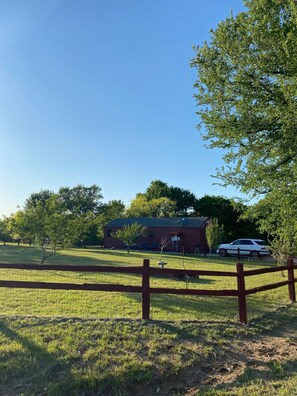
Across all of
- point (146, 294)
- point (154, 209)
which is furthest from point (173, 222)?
point (146, 294)

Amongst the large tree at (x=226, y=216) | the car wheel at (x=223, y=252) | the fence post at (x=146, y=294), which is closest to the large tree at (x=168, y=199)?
the large tree at (x=226, y=216)

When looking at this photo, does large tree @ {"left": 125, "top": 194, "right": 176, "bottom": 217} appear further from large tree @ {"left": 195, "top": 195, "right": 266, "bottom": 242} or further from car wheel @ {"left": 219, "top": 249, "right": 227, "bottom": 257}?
car wheel @ {"left": 219, "top": 249, "right": 227, "bottom": 257}

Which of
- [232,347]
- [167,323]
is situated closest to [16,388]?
[167,323]

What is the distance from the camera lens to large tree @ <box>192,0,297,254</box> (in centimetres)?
823

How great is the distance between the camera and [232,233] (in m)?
47.9

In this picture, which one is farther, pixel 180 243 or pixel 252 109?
pixel 180 243

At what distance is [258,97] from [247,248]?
78.8 ft

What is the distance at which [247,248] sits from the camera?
102ft

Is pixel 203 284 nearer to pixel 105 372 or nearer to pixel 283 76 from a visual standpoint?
pixel 283 76

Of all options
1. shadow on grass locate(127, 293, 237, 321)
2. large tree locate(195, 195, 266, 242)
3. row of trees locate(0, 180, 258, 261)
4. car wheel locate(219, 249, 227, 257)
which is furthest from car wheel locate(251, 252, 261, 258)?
shadow on grass locate(127, 293, 237, 321)

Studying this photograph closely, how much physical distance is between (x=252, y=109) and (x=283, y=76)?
40.9 inches

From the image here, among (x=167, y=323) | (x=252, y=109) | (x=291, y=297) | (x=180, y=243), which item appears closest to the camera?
(x=167, y=323)

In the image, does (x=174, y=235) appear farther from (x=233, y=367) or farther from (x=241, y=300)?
(x=233, y=367)

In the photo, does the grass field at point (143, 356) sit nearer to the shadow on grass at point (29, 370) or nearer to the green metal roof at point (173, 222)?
the shadow on grass at point (29, 370)
